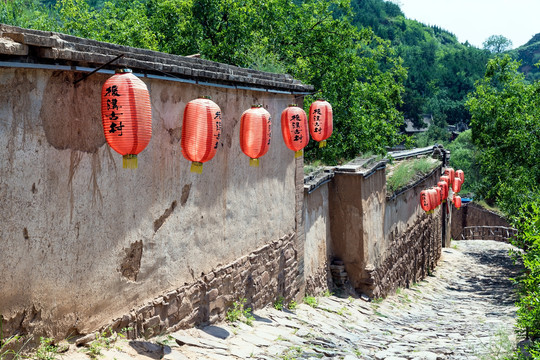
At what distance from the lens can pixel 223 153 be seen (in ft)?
20.6

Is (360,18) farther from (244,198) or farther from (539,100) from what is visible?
(244,198)

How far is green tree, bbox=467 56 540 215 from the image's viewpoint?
15.1 m

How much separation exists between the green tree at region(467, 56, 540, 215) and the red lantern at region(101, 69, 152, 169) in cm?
1262

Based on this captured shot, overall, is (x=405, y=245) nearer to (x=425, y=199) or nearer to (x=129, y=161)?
(x=425, y=199)

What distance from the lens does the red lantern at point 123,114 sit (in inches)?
162

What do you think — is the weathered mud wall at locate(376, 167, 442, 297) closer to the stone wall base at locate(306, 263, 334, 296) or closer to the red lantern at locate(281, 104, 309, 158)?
the stone wall base at locate(306, 263, 334, 296)

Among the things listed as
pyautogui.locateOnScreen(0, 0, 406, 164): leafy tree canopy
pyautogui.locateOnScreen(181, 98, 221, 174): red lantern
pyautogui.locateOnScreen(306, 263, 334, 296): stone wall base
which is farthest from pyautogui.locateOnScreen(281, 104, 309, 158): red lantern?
pyautogui.locateOnScreen(0, 0, 406, 164): leafy tree canopy

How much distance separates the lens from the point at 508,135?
625 inches

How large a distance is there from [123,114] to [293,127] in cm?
372

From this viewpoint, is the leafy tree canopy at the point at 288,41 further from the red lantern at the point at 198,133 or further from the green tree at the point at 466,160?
the green tree at the point at 466,160

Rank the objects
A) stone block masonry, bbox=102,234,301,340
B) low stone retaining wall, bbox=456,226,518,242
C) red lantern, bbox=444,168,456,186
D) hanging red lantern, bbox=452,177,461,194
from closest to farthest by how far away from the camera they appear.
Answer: stone block masonry, bbox=102,234,301,340
red lantern, bbox=444,168,456,186
hanging red lantern, bbox=452,177,461,194
low stone retaining wall, bbox=456,226,518,242

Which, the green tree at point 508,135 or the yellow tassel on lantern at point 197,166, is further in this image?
the green tree at point 508,135

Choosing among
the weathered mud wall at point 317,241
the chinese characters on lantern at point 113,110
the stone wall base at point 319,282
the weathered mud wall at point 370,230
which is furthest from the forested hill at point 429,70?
the chinese characters on lantern at point 113,110

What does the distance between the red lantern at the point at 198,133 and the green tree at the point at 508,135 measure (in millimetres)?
11537
